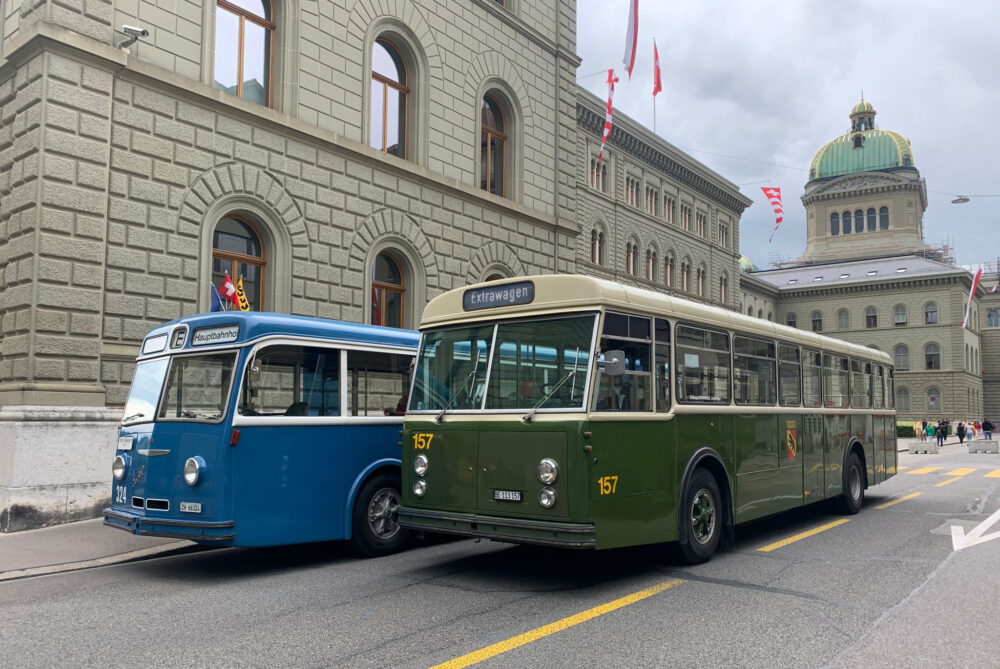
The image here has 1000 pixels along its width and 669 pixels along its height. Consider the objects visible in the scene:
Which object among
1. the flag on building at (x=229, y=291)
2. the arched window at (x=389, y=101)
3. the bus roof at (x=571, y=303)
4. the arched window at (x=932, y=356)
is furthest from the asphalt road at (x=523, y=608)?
the arched window at (x=932, y=356)

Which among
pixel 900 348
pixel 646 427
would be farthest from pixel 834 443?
pixel 900 348

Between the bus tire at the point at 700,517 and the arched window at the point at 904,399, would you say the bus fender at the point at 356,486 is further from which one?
the arched window at the point at 904,399

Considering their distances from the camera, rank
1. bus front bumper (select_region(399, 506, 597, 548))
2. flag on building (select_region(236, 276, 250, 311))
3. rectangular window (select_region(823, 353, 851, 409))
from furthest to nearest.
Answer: flag on building (select_region(236, 276, 250, 311)) < rectangular window (select_region(823, 353, 851, 409)) < bus front bumper (select_region(399, 506, 597, 548))

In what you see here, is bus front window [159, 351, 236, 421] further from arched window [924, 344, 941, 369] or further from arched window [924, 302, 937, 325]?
arched window [924, 302, 937, 325]

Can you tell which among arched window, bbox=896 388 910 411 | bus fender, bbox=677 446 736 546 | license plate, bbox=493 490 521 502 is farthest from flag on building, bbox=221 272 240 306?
arched window, bbox=896 388 910 411

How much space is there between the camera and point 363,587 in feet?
25.5

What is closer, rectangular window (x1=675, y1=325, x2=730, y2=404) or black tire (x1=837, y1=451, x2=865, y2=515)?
rectangular window (x1=675, y1=325, x2=730, y2=404)

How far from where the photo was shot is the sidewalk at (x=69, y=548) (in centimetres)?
922

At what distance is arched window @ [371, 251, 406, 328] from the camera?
18781 mm

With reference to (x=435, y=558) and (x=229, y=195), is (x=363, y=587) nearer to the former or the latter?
(x=435, y=558)

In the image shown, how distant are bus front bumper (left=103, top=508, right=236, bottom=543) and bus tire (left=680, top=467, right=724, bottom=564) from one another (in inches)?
174

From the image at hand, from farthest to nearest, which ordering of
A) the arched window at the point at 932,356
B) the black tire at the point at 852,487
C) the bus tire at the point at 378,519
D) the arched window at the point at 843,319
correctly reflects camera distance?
the arched window at the point at 843,319 → the arched window at the point at 932,356 → the black tire at the point at 852,487 → the bus tire at the point at 378,519

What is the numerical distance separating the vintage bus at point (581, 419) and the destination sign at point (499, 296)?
13 mm

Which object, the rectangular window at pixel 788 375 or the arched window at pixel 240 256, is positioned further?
the arched window at pixel 240 256
